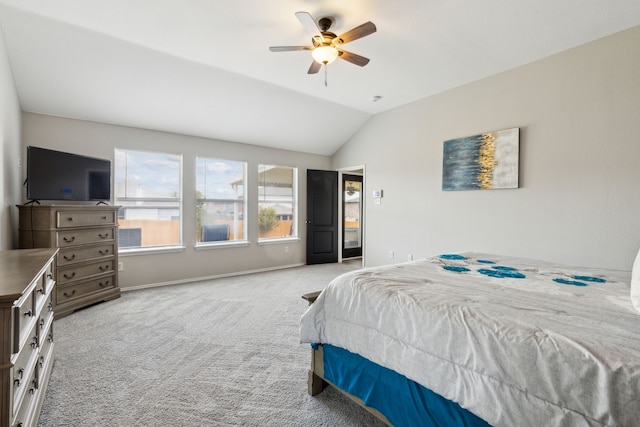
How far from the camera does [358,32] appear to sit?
2.37 metres

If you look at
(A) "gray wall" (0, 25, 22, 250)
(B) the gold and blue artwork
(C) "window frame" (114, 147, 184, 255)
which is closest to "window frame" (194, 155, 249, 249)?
(C) "window frame" (114, 147, 184, 255)

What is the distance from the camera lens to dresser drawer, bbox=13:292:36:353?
1185 millimetres

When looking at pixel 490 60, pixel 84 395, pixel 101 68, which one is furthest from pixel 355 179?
pixel 84 395

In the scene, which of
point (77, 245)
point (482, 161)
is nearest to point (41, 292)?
point (77, 245)

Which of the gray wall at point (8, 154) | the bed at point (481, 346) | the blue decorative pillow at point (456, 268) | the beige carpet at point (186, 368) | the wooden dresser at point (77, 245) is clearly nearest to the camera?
the bed at point (481, 346)

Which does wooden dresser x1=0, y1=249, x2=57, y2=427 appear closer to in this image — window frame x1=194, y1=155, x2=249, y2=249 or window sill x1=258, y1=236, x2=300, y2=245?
window frame x1=194, y1=155, x2=249, y2=249

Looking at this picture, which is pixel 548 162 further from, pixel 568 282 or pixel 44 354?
pixel 44 354

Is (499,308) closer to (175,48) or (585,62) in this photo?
(585,62)

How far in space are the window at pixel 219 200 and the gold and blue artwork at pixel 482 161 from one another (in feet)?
11.5

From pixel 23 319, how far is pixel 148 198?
3.46m

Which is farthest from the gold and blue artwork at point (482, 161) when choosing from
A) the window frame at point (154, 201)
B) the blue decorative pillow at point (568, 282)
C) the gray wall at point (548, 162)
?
the window frame at point (154, 201)

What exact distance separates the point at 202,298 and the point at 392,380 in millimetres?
3106

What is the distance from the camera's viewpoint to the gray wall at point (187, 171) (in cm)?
383

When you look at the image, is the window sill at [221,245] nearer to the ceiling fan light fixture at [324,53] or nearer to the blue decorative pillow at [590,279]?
the ceiling fan light fixture at [324,53]
